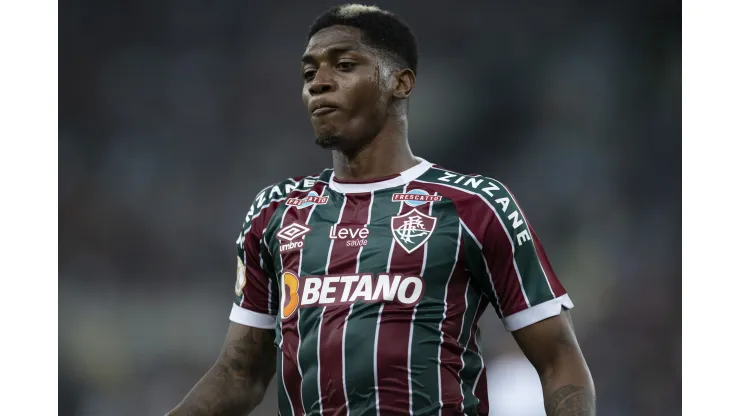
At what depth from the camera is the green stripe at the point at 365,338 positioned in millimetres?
2471

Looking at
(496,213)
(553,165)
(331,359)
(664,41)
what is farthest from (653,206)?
(331,359)

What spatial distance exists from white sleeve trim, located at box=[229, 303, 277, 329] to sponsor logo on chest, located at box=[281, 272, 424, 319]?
28 cm

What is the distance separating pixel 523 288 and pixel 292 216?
813 mm

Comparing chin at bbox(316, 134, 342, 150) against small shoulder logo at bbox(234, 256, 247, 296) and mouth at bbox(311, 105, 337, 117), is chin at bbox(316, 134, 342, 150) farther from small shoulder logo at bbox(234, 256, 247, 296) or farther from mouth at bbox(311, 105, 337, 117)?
small shoulder logo at bbox(234, 256, 247, 296)

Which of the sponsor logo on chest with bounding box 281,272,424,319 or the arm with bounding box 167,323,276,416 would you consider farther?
the arm with bounding box 167,323,276,416

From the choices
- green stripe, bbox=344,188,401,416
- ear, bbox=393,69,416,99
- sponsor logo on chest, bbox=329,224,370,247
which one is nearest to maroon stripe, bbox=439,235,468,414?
green stripe, bbox=344,188,401,416

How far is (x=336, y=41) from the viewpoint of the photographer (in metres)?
2.91

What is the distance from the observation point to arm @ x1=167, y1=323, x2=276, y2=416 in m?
2.81

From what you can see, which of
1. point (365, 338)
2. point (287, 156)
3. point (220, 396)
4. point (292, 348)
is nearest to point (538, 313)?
point (365, 338)

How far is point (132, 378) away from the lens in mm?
6211

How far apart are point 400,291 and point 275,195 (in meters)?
0.69

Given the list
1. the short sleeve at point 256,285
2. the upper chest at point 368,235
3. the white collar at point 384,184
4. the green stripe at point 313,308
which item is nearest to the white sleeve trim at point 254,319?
the short sleeve at point 256,285

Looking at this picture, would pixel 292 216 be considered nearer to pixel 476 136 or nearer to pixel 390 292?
pixel 390 292

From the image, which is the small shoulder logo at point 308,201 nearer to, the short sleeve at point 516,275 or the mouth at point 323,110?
the mouth at point 323,110
